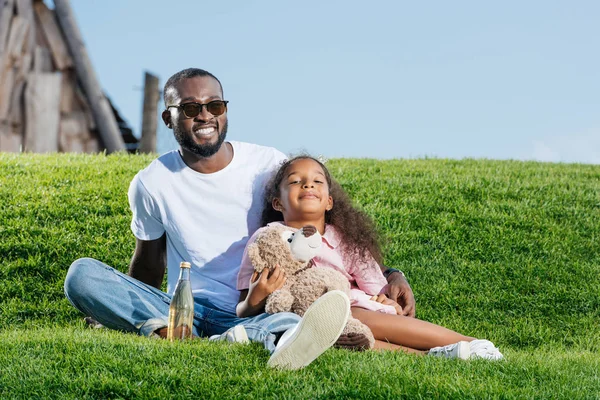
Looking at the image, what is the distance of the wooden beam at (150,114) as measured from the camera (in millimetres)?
13750

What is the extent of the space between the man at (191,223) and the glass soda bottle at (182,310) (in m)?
0.17

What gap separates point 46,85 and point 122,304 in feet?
30.0

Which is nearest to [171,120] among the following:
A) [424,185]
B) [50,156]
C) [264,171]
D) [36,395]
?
[264,171]

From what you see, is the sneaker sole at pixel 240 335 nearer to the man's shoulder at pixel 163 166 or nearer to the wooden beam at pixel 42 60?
the man's shoulder at pixel 163 166

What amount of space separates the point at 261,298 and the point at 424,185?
5.19m

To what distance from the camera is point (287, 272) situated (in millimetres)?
4680

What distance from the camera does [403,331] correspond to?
15.4 ft

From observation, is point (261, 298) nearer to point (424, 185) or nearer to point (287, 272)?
point (287, 272)

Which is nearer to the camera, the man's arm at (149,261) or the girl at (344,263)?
the girl at (344,263)

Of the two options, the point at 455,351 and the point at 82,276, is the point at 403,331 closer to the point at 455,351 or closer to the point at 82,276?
the point at 455,351

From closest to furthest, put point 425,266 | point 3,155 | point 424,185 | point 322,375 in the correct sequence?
point 322,375, point 425,266, point 424,185, point 3,155

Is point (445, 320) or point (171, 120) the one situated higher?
point (171, 120)

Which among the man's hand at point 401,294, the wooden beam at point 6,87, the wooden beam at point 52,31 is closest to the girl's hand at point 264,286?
the man's hand at point 401,294

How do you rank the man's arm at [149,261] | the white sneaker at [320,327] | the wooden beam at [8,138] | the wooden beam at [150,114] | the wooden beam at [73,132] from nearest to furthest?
the white sneaker at [320,327] → the man's arm at [149,261] → the wooden beam at [8,138] → the wooden beam at [73,132] → the wooden beam at [150,114]
